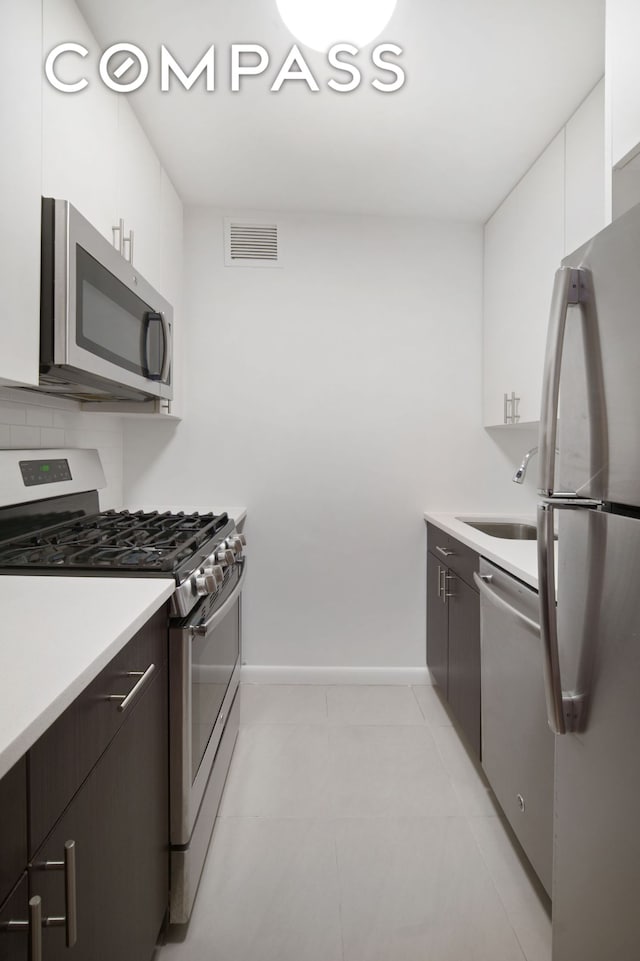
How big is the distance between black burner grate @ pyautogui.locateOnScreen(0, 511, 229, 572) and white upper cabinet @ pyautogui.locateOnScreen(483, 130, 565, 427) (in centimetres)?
140

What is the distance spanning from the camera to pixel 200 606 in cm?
142

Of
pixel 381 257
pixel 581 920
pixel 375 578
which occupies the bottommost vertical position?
pixel 581 920

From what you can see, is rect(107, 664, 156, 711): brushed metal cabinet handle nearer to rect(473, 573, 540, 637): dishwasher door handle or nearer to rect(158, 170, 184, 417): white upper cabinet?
rect(473, 573, 540, 637): dishwasher door handle

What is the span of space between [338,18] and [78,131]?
740mm

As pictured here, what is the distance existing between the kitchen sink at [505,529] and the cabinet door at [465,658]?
0.48 m

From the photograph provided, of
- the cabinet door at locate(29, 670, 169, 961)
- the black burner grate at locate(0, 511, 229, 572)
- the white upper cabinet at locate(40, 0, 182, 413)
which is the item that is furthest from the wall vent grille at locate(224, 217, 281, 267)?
the cabinet door at locate(29, 670, 169, 961)

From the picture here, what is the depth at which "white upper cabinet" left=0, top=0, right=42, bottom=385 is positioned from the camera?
1.11 meters

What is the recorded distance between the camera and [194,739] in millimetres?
1385

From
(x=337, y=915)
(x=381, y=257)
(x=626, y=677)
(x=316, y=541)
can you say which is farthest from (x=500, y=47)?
(x=337, y=915)

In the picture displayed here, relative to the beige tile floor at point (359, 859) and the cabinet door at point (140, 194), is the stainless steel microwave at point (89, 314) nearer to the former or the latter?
the cabinet door at point (140, 194)

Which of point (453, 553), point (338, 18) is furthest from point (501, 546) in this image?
point (338, 18)

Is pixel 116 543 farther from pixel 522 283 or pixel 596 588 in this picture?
pixel 522 283

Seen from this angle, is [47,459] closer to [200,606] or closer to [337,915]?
[200,606]

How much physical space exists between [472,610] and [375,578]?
90cm
